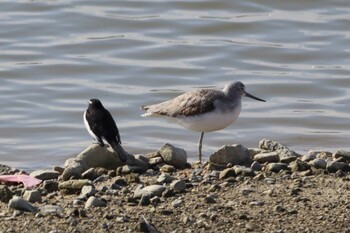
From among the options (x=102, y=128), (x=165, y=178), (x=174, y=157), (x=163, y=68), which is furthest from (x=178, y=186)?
(x=163, y=68)

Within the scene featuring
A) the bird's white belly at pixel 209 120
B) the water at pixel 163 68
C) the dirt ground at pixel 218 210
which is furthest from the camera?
the water at pixel 163 68

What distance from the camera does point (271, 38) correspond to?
1568cm

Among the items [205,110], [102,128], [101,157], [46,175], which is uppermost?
[205,110]

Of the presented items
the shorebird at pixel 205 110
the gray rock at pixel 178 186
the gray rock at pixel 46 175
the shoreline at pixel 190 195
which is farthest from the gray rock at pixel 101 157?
the gray rock at pixel 178 186

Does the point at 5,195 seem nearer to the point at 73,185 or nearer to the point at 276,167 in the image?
the point at 73,185

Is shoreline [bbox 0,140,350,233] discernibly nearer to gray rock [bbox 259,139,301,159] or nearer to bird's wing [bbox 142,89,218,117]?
gray rock [bbox 259,139,301,159]

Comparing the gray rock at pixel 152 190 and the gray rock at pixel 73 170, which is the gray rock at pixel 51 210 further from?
the gray rock at pixel 73 170

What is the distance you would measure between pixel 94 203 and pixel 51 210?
364mm

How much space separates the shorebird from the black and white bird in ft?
2.15

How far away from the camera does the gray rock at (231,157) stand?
968 cm

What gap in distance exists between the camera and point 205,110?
33.6 feet

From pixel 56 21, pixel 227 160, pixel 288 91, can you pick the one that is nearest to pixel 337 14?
pixel 288 91

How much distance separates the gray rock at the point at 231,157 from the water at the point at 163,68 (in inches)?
71.3

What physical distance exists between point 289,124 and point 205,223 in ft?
17.6
